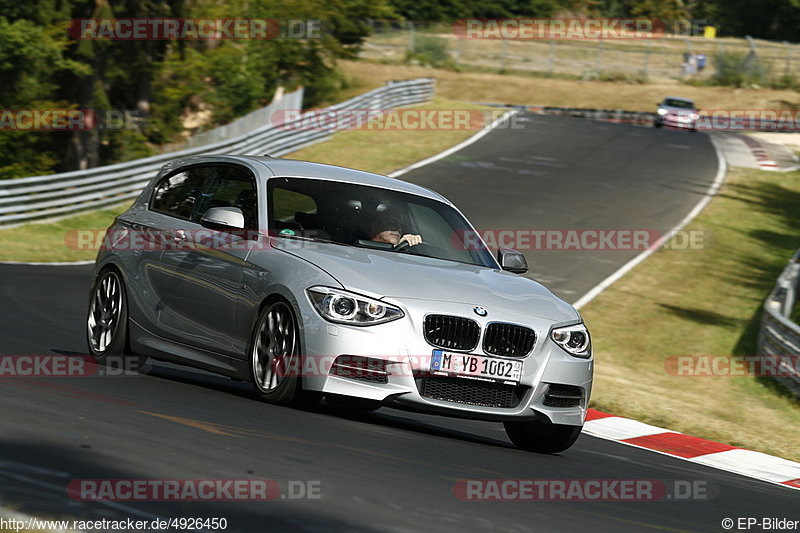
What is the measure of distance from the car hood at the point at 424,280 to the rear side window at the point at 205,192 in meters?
0.66

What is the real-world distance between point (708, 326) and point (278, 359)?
43.9 ft

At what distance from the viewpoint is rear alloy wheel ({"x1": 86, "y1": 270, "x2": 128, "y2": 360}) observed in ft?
31.8

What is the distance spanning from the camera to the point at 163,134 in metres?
51.8

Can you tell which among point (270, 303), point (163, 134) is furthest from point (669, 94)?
point (270, 303)

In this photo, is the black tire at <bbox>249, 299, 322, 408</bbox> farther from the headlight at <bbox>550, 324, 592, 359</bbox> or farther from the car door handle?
the headlight at <bbox>550, 324, 592, 359</bbox>

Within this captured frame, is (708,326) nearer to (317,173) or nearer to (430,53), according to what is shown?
(317,173)

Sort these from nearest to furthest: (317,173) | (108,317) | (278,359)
Answer: (278,359) < (317,173) < (108,317)

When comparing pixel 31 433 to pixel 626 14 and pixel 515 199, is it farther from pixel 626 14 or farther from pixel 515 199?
pixel 626 14

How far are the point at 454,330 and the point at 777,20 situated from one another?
92.0 m

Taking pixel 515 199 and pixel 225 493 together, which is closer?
pixel 225 493

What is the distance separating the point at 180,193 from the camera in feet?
31.9

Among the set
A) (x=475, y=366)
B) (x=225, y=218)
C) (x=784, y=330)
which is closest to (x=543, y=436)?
(x=475, y=366)

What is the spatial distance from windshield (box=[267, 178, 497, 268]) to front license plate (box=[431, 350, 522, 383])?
1229 mm

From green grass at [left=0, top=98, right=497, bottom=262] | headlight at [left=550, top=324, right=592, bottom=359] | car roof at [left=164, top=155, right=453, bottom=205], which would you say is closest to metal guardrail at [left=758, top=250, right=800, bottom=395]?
car roof at [left=164, top=155, right=453, bottom=205]
